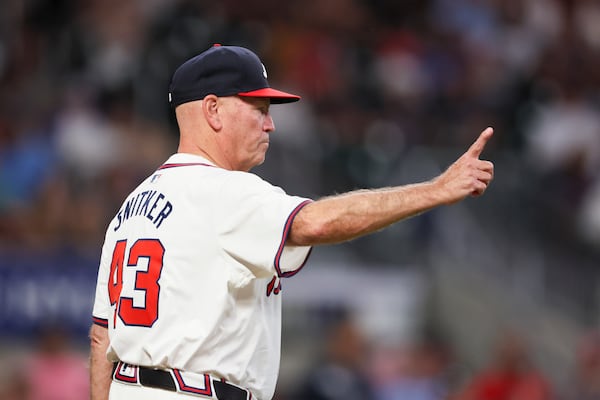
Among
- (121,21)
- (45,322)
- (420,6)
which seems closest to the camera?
(45,322)

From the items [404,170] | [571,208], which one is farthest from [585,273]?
[404,170]

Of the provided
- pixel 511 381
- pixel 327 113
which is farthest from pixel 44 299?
pixel 511 381

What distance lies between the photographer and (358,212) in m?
3.80

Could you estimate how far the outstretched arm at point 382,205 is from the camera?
3.75 metres

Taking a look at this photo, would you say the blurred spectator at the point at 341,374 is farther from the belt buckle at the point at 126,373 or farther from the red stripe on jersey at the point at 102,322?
the belt buckle at the point at 126,373

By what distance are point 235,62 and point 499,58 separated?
10.3 m

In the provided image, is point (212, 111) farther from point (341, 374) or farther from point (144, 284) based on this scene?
point (341, 374)

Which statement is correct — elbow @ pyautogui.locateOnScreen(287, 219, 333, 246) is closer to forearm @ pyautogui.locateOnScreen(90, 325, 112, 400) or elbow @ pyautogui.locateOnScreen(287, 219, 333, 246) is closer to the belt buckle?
the belt buckle

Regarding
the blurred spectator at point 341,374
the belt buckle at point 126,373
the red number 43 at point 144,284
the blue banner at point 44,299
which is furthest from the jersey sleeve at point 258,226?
the blue banner at point 44,299

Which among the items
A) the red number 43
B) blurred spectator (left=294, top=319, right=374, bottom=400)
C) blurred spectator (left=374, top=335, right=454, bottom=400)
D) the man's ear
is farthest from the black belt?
blurred spectator (left=374, top=335, right=454, bottom=400)

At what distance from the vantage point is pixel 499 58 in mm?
14062

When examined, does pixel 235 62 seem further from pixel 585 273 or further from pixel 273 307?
pixel 585 273

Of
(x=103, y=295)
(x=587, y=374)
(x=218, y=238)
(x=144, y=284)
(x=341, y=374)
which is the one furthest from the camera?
(x=587, y=374)

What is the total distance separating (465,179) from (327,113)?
26.8 feet
